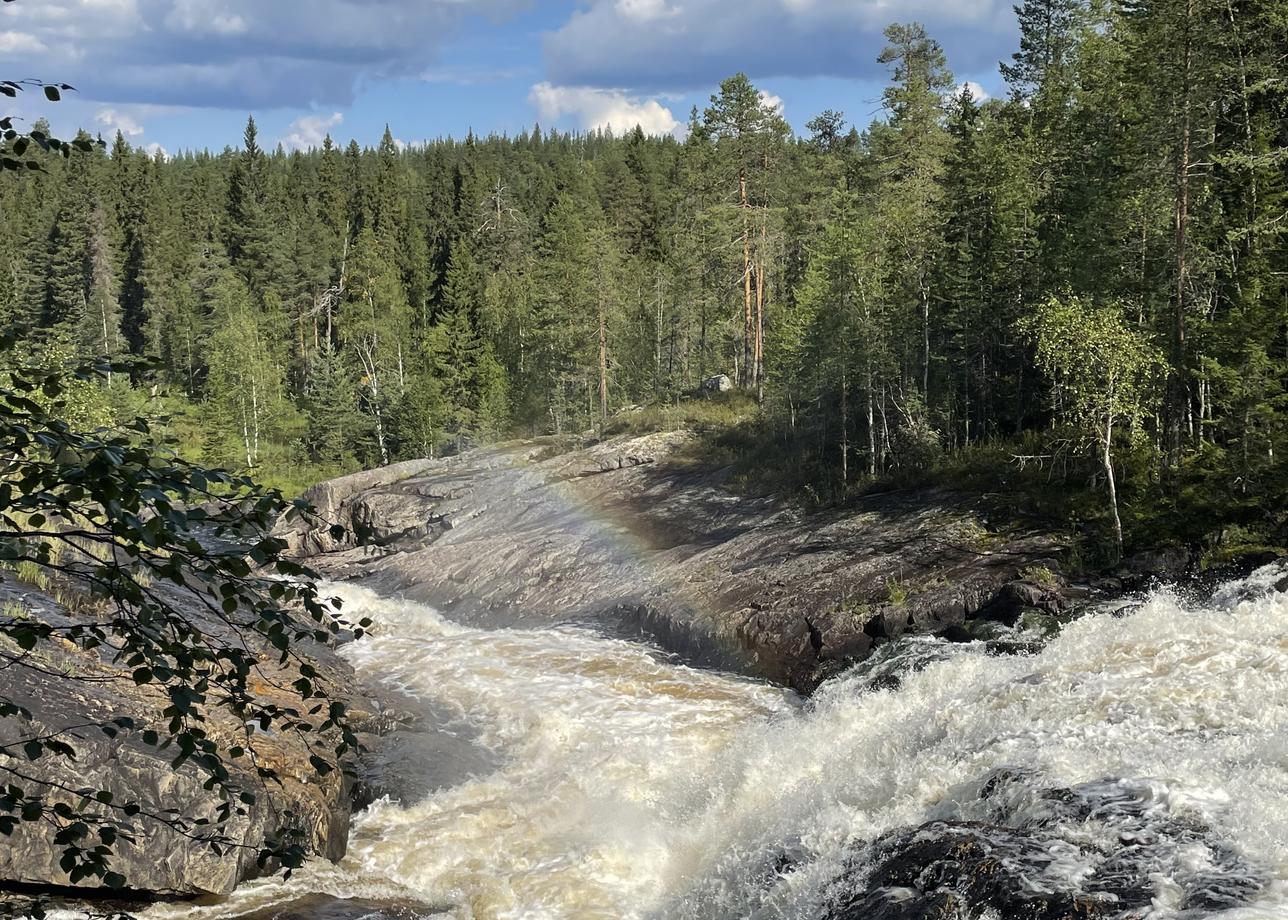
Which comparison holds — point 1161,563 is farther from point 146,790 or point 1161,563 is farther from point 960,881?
point 146,790

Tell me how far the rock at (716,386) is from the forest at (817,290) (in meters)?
1.39

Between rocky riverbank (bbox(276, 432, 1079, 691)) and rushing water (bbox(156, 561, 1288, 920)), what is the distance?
2533 millimetres

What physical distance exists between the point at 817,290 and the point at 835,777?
25186mm

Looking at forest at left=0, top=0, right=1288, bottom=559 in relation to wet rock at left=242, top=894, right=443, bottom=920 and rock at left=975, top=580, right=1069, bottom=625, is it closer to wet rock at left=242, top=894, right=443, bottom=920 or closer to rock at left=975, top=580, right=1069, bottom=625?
rock at left=975, top=580, right=1069, bottom=625

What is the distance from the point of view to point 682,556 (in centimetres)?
2833

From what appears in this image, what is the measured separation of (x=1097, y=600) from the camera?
18.6 m

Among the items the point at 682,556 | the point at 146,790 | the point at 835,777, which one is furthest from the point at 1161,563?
the point at 146,790

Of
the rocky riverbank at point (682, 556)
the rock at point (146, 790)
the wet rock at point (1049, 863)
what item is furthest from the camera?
the rocky riverbank at point (682, 556)

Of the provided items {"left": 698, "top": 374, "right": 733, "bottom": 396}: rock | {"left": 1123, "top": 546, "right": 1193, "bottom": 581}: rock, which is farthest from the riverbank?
{"left": 698, "top": 374, "right": 733, "bottom": 396}: rock

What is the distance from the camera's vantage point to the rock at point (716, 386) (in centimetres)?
4766

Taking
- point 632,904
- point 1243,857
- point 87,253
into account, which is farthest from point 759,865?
point 87,253

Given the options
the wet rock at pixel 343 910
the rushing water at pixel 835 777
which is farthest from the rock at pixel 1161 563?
the wet rock at pixel 343 910

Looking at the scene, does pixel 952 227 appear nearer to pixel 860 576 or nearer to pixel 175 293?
A: pixel 860 576

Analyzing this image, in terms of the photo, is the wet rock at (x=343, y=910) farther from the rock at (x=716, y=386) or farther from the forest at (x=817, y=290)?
the rock at (x=716, y=386)
